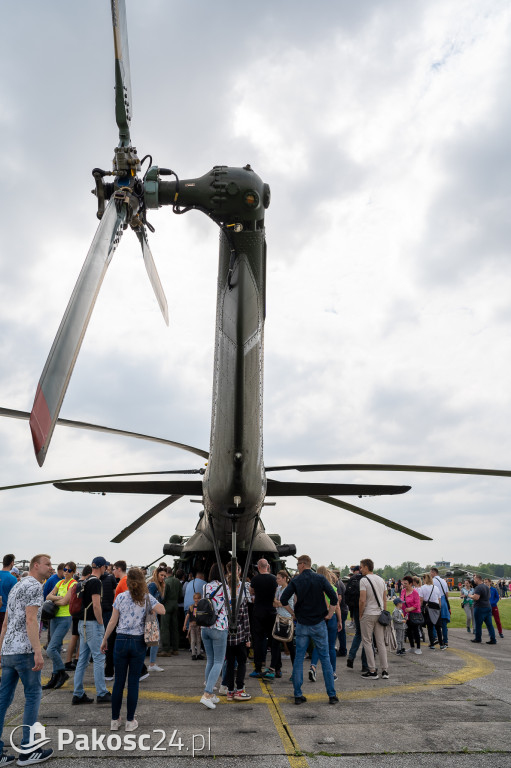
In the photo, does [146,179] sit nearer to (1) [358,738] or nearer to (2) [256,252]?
(2) [256,252]

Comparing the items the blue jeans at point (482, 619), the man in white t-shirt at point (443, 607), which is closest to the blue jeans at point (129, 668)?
the man in white t-shirt at point (443, 607)

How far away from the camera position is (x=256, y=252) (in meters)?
6.35

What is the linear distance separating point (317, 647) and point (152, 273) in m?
5.60

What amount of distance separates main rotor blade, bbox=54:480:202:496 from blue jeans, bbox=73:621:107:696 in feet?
9.83

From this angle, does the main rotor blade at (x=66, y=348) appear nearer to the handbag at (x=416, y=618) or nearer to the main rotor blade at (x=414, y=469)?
the main rotor blade at (x=414, y=469)

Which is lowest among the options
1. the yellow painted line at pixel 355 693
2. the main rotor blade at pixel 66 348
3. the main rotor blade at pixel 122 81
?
the yellow painted line at pixel 355 693

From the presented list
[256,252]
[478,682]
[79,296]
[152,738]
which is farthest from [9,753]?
[478,682]

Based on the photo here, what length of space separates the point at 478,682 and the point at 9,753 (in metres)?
6.38

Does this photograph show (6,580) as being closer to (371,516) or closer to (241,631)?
(241,631)

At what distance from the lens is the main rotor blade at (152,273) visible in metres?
7.07

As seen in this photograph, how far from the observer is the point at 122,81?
5.88m

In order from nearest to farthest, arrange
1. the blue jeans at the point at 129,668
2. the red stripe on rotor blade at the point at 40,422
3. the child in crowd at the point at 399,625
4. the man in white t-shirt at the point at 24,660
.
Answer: the red stripe on rotor blade at the point at 40,422, the man in white t-shirt at the point at 24,660, the blue jeans at the point at 129,668, the child in crowd at the point at 399,625

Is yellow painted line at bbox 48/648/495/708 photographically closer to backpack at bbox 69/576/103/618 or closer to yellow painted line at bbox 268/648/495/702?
yellow painted line at bbox 268/648/495/702

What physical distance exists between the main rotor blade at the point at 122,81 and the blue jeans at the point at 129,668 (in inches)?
220
